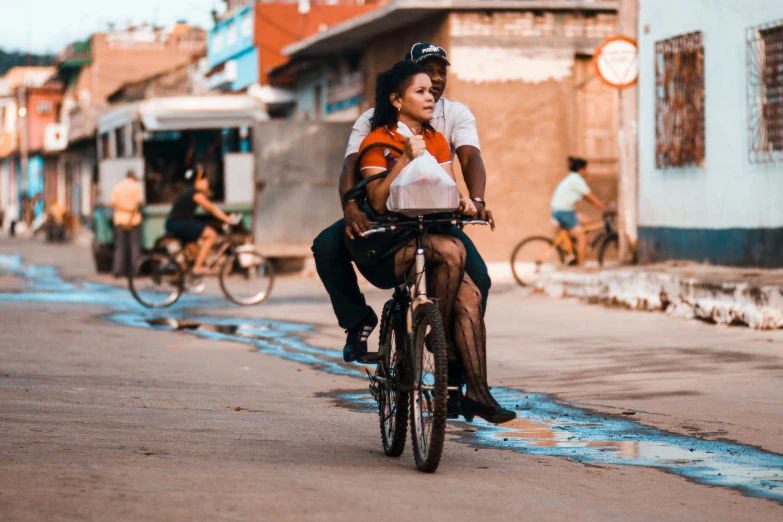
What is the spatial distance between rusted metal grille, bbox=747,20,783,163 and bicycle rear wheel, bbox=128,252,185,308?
7.04 meters

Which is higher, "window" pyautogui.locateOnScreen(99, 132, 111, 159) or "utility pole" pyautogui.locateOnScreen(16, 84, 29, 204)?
"utility pole" pyautogui.locateOnScreen(16, 84, 29, 204)

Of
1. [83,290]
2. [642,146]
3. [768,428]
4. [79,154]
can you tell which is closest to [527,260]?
[642,146]

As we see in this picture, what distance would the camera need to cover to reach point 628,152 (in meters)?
17.4

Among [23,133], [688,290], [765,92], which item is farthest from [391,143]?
[23,133]

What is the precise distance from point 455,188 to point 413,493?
4.34 ft

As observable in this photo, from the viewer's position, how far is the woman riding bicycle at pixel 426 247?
598cm

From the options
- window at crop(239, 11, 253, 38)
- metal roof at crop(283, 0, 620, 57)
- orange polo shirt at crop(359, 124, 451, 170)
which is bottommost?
orange polo shirt at crop(359, 124, 451, 170)

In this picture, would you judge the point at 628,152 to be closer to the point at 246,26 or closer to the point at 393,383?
the point at 393,383

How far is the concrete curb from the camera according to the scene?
1228 centimetres

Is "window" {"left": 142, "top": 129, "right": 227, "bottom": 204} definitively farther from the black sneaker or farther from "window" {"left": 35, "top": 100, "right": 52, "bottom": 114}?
"window" {"left": 35, "top": 100, "right": 52, "bottom": 114}

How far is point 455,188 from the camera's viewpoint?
233 inches

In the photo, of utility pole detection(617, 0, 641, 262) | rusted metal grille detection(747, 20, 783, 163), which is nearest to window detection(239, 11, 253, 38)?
utility pole detection(617, 0, 641, 262)

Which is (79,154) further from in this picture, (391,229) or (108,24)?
(391,229)

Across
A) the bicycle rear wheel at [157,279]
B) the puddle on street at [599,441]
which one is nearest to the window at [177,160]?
the bicycle rear wheel at [157,279]
